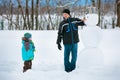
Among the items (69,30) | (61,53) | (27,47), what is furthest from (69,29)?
(61,53)

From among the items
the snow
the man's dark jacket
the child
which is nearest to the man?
the man's dark jacket

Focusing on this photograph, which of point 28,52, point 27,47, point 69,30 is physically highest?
point 69,30

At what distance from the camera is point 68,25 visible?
26.9 ft

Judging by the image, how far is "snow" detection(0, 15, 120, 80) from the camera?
8482 mm

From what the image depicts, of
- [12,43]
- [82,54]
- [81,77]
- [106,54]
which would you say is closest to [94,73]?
[81,77]

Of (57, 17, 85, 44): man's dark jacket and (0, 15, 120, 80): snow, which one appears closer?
(57, 17, 85, 44): man's dark jacket

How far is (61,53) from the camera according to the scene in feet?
39.5

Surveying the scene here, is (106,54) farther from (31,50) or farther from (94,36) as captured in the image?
(31,50)

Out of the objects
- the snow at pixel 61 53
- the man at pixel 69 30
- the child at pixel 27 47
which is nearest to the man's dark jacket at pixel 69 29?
the man at pixel 69 30

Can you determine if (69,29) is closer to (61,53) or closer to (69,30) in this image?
(69,30)

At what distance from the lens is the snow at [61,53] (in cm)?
848

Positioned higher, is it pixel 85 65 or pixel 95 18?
pixel 95 18

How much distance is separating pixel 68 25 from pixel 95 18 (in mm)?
708

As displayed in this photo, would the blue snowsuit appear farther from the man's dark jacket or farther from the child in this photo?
the man's dark jacket
